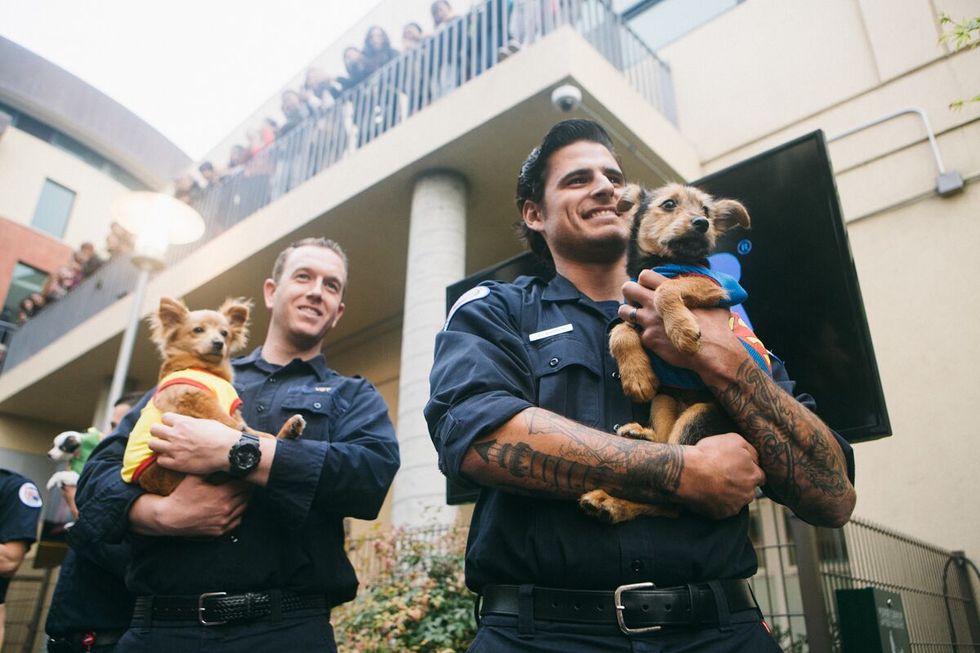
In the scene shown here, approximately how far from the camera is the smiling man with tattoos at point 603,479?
1.64 metres

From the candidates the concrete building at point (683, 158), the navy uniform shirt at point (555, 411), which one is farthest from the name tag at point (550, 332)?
the concrete building at point (683, 158)

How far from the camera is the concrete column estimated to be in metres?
7.22

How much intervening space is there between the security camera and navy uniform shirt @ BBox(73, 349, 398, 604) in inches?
202

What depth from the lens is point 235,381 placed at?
3336 mm

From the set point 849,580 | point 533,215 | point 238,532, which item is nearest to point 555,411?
point 533,215

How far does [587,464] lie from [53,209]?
28496 millimetres

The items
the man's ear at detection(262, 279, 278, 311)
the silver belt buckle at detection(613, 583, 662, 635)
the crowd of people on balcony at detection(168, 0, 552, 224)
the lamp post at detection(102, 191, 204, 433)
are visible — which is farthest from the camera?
the crowd of people on balcony at detection(168, 0, 552, 224)

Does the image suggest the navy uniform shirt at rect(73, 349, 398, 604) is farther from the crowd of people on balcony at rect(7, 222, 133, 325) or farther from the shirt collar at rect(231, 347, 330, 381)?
the crowd of people on balcony at rect(7, 222, 133, 325)

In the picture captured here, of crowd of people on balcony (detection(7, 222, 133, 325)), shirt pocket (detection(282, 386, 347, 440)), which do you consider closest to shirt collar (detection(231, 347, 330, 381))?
shirt pocket (detection(282, 386, 347, 440))

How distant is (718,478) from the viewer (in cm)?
166

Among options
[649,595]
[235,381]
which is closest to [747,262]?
[649,595]

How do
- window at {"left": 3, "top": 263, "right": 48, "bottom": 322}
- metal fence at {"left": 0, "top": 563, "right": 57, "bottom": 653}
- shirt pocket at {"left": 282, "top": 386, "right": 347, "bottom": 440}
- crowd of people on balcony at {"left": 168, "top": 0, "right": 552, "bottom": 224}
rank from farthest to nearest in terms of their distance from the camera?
window at {"left": 3, "top": 263, "right": 48, "bottom": 322}
metal fence at {"left": 0, "top": 563, "right": 57, "bottom": 653}
crowd of people on balcony at {"left": 168, "top": 0, "right": 552, "bottom": 224}
shirt pocket at {"left": 282, "top": 386, "right": 347, "bottom": 440}

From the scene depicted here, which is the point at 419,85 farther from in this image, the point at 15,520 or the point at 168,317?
the point at 15,520

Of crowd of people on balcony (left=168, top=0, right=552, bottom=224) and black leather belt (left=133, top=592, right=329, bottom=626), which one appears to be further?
crowd of people on balcony (left=168, top=0, right=552, bottom=224)
